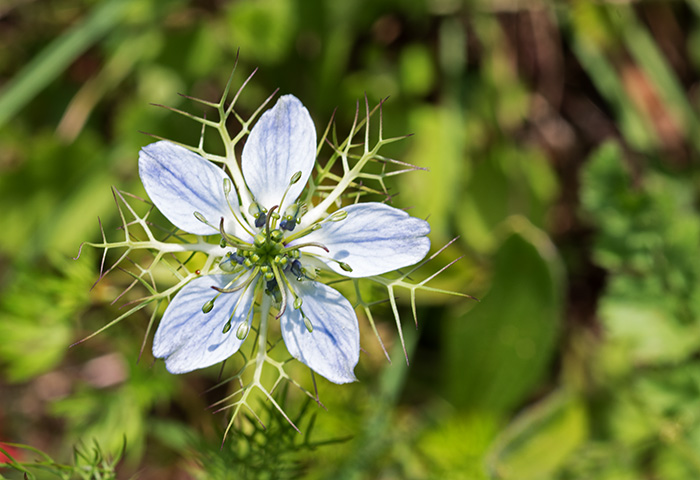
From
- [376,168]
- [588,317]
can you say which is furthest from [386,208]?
[588,317]

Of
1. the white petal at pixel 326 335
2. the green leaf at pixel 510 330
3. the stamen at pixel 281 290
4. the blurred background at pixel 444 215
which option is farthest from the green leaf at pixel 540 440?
the stamen at pixel 281 290

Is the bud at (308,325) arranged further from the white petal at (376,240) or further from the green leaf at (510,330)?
the green leaf at (510,330)

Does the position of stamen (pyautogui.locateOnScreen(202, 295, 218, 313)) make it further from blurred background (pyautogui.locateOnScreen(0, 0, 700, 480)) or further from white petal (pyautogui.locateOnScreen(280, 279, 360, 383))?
blurred background (pyautogui.locateOnScreen(0, 0, 700, 480))

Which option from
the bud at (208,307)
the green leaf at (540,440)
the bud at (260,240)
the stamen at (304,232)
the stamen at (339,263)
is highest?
the stamen at (304,232)

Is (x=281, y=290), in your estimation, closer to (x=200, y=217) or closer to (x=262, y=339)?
(x=262, y=339)

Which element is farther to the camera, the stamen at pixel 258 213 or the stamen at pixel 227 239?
the stamen at pixel 258 213

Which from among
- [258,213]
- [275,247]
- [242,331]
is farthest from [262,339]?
[258,213]

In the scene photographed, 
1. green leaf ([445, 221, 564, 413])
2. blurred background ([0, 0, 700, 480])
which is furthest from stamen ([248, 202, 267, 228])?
green leaf ([445, 221, 564, 413])
